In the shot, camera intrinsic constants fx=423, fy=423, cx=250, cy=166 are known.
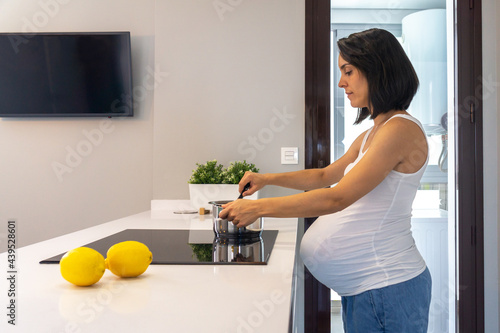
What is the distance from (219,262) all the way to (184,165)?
1287 millimetres

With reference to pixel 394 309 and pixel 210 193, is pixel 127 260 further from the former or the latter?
pixel 210 193

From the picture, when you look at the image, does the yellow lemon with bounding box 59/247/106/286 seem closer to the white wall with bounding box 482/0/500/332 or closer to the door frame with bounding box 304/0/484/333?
the door frame with bounding box 304/0/484/333

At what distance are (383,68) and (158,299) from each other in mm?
848

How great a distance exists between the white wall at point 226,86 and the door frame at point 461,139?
0.07 metres

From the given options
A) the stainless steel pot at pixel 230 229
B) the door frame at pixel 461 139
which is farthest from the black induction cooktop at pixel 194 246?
the door frame at pixel 461 139

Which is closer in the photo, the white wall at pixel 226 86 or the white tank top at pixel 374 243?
the white tank top at pixel 374 243

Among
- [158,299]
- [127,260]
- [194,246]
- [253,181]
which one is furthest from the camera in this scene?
[253,181]

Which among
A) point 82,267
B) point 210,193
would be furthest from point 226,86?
point 82,267

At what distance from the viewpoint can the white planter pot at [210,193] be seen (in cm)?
188

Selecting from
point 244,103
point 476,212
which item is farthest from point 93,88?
point 476,212

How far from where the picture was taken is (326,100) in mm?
2160

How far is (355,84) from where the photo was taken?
1.22 metres

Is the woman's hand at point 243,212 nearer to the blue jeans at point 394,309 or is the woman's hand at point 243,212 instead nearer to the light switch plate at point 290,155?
the blue jeans at point 394,309

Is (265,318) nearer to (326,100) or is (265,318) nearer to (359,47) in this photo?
(359,47)
